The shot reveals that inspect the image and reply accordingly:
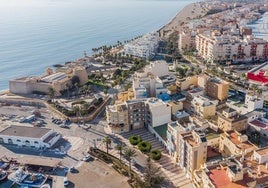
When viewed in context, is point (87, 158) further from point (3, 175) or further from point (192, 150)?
point (192, 150)

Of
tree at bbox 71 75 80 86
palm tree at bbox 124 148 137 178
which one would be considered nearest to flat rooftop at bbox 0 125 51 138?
palm tree at bbox 124 148 137 178

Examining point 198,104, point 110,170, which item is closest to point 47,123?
point 110,170

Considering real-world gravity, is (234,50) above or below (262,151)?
above

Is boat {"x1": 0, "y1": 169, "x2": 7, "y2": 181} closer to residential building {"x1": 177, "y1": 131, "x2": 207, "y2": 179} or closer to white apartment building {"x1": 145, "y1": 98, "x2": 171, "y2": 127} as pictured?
white apartment building {"x1": 145, "y1": 98, "x2": 171, "y2": 127}

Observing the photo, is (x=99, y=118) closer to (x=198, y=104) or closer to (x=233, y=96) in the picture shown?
(x=198, y=104)

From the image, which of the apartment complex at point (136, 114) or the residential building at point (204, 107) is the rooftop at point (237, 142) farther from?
the apartment complex at point (136, 114)

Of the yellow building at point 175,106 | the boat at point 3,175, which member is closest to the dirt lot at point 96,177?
the boat at point 3,175

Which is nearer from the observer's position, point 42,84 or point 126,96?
point 126,96

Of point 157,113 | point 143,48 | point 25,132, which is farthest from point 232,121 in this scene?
point 143,48
